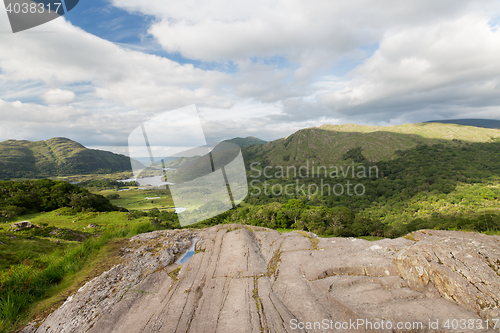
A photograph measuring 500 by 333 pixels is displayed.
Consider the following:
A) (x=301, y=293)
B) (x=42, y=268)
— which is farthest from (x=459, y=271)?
(x=42, y=268)

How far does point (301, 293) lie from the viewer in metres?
4.87

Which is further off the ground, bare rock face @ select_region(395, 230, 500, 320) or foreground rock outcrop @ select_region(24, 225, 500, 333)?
bare rock face @ select_region(395, 230, 500, 320)

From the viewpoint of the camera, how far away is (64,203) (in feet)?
65.6

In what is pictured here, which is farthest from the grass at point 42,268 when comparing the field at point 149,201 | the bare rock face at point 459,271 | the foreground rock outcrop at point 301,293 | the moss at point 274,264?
the bare rock face at point 459,271

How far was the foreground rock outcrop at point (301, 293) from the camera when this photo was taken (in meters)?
3.83

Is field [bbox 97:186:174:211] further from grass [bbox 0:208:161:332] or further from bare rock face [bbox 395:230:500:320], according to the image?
bare rock face [bbox 395:230:500:320]

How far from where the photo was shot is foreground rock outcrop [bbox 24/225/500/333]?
151 inches

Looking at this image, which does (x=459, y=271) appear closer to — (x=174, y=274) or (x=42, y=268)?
(x=174, y=274)

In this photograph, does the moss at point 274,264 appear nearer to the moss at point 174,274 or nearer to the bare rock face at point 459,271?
the moss at point 174,274

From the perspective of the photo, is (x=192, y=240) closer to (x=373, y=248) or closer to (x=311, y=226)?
(x=373, y=248)

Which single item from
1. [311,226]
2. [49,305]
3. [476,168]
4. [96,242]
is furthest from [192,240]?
[476,168]

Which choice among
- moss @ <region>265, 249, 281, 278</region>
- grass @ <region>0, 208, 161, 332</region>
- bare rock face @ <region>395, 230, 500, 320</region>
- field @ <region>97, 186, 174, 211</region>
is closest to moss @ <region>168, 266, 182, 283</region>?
grass @ <region>0, 208, 161, 332</region>

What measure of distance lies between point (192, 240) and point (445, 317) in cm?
830

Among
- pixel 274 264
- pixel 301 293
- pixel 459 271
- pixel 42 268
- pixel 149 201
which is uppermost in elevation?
pixel 459 271
